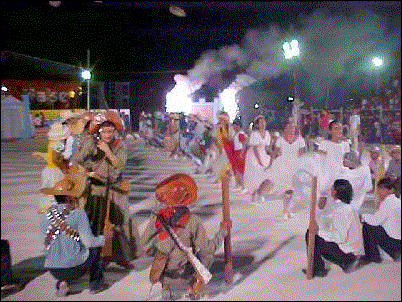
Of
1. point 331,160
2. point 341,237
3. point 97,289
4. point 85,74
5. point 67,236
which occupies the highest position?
point 85,74

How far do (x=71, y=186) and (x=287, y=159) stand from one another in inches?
126

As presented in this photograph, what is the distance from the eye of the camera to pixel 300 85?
570cm

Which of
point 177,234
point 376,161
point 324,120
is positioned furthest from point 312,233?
point 376,161

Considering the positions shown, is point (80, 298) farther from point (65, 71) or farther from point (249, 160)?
point (249, 160)

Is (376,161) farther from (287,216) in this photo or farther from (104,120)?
(104,120)

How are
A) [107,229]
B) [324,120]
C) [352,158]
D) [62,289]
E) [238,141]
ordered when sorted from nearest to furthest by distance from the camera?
[62,289]
[107,229]
[352,158]
[324,120]
[238,141]

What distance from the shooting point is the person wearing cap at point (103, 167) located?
4.52 m

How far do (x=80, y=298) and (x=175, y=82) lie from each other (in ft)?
7.20

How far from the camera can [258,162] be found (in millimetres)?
7035

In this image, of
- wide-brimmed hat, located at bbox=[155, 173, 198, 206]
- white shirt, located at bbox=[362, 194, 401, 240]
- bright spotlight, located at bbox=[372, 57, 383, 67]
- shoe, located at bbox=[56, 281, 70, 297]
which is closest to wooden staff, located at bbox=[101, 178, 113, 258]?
shoe, located at bbox=[56, 281, 70, 297]

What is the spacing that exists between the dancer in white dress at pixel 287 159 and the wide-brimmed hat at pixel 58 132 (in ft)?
9.00

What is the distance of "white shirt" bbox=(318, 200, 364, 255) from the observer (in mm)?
4715

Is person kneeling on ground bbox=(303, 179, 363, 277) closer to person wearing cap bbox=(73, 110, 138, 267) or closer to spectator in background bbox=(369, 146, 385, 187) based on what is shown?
person wearing cap bbox=(73, 110, 138, 267)

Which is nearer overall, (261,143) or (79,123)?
(79,123)
